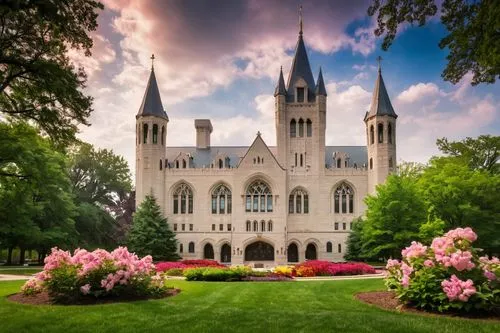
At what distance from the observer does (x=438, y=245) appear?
1230cm

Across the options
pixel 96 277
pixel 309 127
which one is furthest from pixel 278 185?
pixel 96 277

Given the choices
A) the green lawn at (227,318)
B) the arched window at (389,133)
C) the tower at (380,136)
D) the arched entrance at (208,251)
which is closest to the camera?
the green lawn at (227,318)

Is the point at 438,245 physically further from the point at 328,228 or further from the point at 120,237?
the point at 120,237

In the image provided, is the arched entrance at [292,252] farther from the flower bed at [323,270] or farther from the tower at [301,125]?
the flower bed at [323,270]

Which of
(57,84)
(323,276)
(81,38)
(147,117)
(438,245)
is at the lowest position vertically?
(323,276)

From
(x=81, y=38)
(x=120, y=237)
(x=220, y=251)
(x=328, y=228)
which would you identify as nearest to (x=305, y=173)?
(x=328, y=228)

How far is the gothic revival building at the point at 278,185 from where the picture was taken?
2041 inches

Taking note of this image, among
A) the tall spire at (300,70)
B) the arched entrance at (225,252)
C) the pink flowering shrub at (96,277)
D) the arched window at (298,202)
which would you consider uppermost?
the tall spire at (300,70)

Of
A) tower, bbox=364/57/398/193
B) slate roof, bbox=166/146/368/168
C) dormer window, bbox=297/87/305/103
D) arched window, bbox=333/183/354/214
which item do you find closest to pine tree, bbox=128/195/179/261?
slate roof, bbox=166/146/368/168

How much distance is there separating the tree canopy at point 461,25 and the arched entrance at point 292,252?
42.7m

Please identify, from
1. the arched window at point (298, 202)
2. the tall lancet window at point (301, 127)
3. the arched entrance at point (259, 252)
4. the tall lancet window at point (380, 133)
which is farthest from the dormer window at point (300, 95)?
the arched entrance at point (259, 252)

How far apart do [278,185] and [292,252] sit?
8136mm

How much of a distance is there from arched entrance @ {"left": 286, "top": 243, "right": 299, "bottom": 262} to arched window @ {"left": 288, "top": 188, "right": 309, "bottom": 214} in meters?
4.01

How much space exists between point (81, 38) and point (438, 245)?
1127 cm
